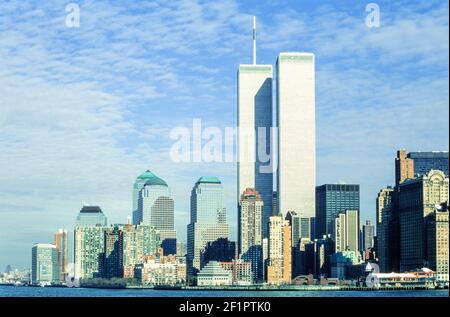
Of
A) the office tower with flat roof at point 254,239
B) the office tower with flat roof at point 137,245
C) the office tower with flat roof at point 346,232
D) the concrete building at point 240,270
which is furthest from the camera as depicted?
the office tower with flat roof at point 346,232

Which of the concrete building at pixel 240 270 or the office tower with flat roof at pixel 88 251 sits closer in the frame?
the office tower with flat roof at pixel 88 251

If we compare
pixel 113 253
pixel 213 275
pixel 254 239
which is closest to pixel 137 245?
pixel 113 253

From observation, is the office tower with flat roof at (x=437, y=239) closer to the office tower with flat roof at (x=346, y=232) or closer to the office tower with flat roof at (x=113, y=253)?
the office tower with flat roof at (x=346, y=232)

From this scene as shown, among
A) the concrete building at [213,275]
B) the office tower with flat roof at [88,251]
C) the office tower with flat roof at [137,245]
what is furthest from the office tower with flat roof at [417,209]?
the office tower with flat roof at [88,251]

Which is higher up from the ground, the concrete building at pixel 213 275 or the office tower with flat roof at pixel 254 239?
the office tower with flat roof at pixel 254 239

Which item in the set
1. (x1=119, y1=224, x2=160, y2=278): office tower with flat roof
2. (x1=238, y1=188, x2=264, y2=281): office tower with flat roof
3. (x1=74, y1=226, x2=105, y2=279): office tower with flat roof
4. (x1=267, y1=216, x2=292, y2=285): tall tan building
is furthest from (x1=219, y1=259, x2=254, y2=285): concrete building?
(x1=74, y1=226, x2=105, y2=279): office tower with flat roof

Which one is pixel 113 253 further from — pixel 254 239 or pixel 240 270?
pixel 254 239
